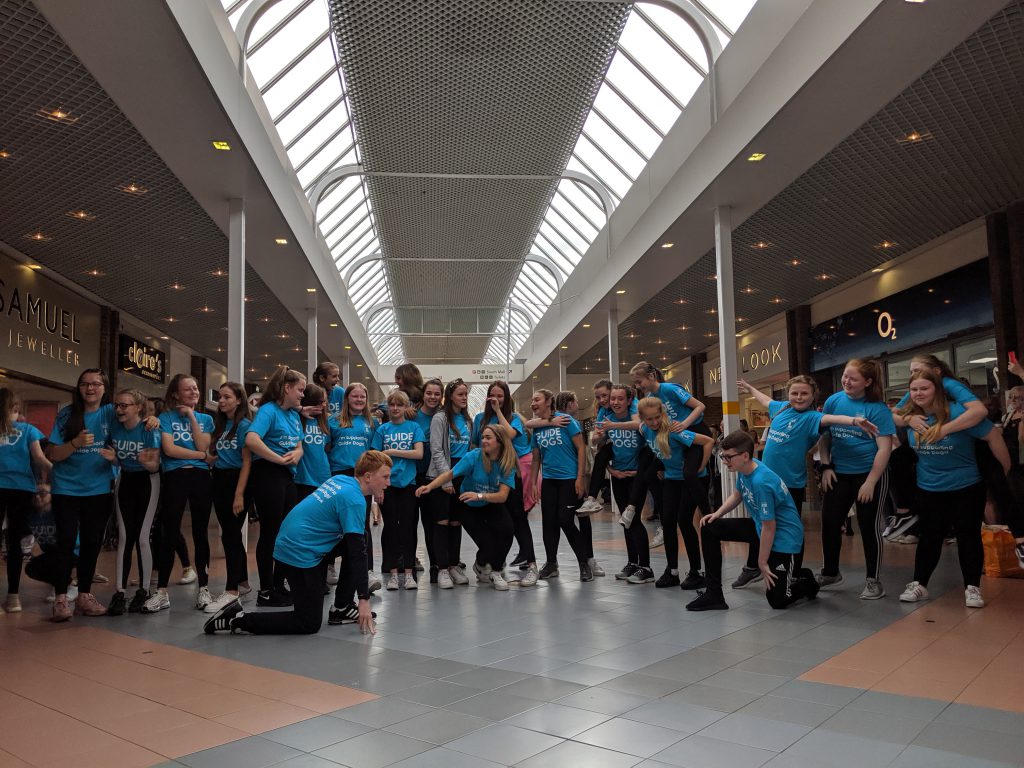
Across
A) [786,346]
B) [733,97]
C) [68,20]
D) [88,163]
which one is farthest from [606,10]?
[786,346]

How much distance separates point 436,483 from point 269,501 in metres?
1.29

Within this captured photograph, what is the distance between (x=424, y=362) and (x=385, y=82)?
16.3 m

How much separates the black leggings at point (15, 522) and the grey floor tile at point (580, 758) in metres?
4.42

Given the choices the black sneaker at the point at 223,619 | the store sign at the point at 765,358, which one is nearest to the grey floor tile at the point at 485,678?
the black sneaker at the point at 223,619

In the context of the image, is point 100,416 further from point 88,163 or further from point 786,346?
point 786,346

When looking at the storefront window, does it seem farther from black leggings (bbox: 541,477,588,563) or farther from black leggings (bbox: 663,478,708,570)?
black leggings (bbox: 541,477,588,563)

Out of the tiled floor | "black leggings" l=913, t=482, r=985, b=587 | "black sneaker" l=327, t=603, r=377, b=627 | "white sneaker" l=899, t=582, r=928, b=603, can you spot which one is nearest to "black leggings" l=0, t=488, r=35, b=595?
the tiled floor

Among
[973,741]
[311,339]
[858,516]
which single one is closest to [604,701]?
[973,741]

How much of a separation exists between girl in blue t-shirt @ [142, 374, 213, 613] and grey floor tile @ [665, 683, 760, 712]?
11.3 ft

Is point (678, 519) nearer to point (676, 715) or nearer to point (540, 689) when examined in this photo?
point (540, 689)

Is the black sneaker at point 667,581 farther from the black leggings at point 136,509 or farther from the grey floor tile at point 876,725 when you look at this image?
the black leggings at point 136,509

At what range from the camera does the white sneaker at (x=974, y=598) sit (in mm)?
4922

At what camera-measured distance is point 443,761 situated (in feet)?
8.34

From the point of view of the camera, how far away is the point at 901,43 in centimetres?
629
